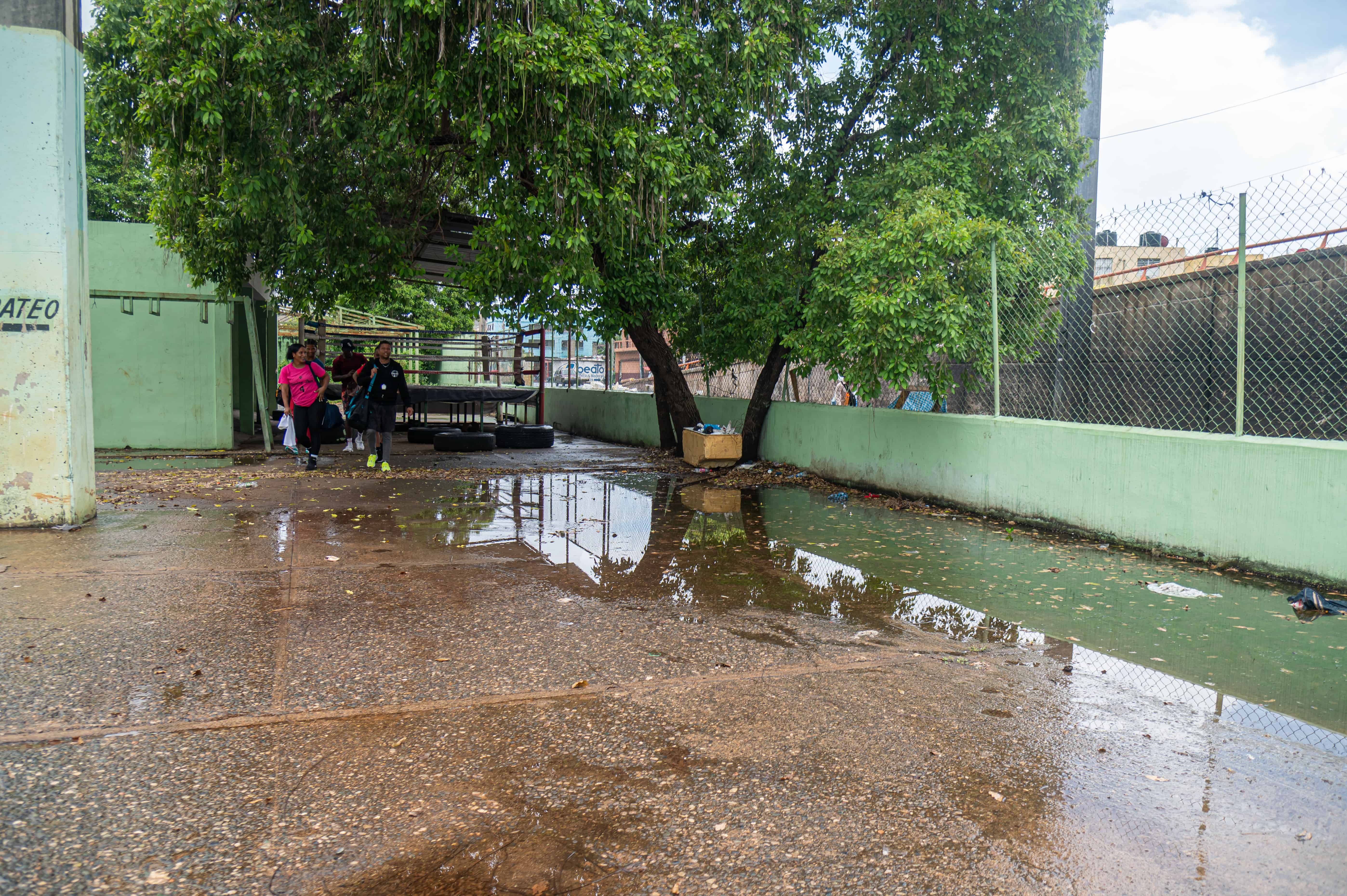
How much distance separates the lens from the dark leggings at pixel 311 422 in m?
12.4

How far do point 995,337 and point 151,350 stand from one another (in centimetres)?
1228

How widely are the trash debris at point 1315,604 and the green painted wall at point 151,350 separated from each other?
46.1 ft

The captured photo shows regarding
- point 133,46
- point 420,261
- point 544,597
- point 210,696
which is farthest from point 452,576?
point 420,261

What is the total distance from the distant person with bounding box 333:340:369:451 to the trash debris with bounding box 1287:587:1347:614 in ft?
38.8

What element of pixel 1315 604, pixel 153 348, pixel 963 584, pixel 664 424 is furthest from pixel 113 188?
pixel 1315 604

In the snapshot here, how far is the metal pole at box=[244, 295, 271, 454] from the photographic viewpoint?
1391 centimetres

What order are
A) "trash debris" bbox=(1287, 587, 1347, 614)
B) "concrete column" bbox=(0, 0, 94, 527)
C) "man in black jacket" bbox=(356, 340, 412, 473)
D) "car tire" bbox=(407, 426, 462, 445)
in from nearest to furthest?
"trash debris" bbox=(1287, 587, 1347, 614)
"concrete column" bbox=(0, 0, 94, 527)
"man in black jacket" bbox=(356, 340, 412, 473)
"car tire" bbox=(407, 426, 462, 445)

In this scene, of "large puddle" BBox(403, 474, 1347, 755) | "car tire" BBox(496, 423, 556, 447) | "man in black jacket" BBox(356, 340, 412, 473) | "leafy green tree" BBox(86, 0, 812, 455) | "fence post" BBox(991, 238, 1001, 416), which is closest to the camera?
"large puddle" BBox(403, 474, 1347, 755)

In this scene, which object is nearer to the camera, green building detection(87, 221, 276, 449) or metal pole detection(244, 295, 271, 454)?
green building detection(87, 221, 276, 449)

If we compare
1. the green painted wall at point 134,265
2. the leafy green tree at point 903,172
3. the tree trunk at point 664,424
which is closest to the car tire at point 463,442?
the tree trunk at point 664,424

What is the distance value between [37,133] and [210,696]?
219 inches

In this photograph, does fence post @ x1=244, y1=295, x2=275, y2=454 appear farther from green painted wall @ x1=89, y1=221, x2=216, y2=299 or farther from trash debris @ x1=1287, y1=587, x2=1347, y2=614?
trash debris @ x1=1287, y1=587, x2=1347, y2=614

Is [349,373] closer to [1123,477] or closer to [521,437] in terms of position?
[521,437]

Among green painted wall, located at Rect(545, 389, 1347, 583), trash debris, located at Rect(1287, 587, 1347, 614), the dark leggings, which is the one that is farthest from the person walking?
trash debris, located at Rect(1287, 587, 1347, 614)
